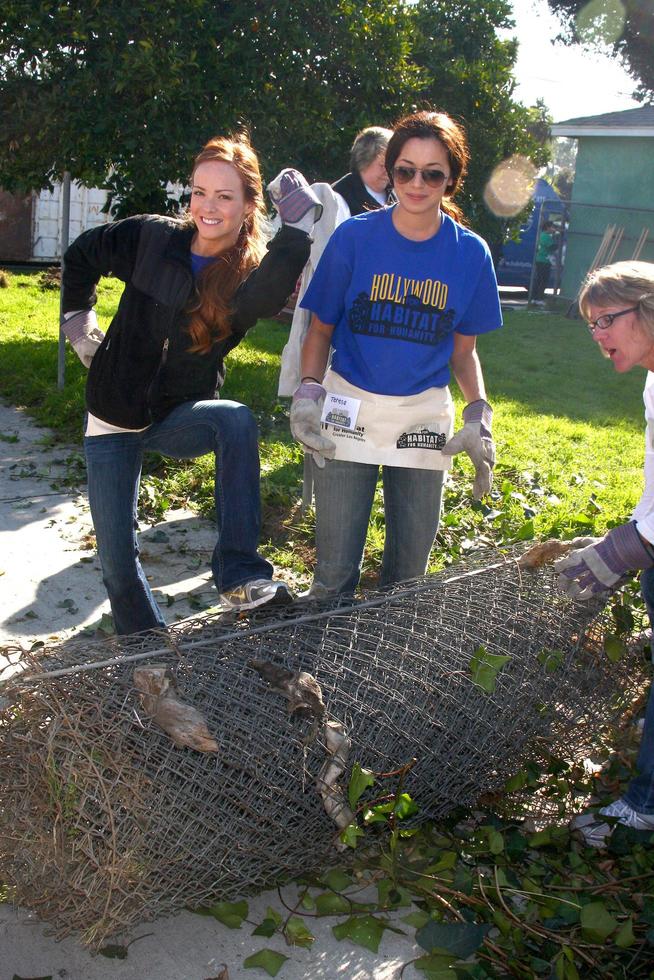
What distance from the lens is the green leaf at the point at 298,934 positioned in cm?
249

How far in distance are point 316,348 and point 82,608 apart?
1.68 meters

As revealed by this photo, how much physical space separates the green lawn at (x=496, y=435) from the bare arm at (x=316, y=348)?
136 centimetres

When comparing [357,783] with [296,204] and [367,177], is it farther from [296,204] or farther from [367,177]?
[367,177]

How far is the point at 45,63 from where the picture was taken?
23.3ft

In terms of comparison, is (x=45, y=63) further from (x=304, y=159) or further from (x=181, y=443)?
(x=181, y=443)

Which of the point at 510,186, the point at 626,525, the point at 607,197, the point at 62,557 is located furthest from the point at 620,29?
the point at 626,525

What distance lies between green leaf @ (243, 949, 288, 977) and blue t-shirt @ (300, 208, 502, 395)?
1.75 meters

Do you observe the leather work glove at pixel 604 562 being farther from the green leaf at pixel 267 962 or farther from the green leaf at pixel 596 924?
the green leaf at pixel 267 962

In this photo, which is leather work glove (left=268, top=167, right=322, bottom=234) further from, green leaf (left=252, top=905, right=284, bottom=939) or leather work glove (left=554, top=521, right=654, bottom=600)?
green leaf (left=252, top=905, right=284, bottom=939)

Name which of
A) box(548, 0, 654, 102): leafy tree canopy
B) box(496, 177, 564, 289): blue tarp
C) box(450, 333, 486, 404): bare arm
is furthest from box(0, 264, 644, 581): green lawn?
box(548, 0, 654, 102): leafy tree canopy

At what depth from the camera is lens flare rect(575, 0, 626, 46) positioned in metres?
26.6

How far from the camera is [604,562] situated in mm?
2914

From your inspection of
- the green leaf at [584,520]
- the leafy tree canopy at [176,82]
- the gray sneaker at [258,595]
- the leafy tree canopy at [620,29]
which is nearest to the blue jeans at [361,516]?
the gray sneaker at [258,595]

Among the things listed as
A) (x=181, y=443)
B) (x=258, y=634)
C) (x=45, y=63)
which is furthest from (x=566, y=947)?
(x=45, y=63)
